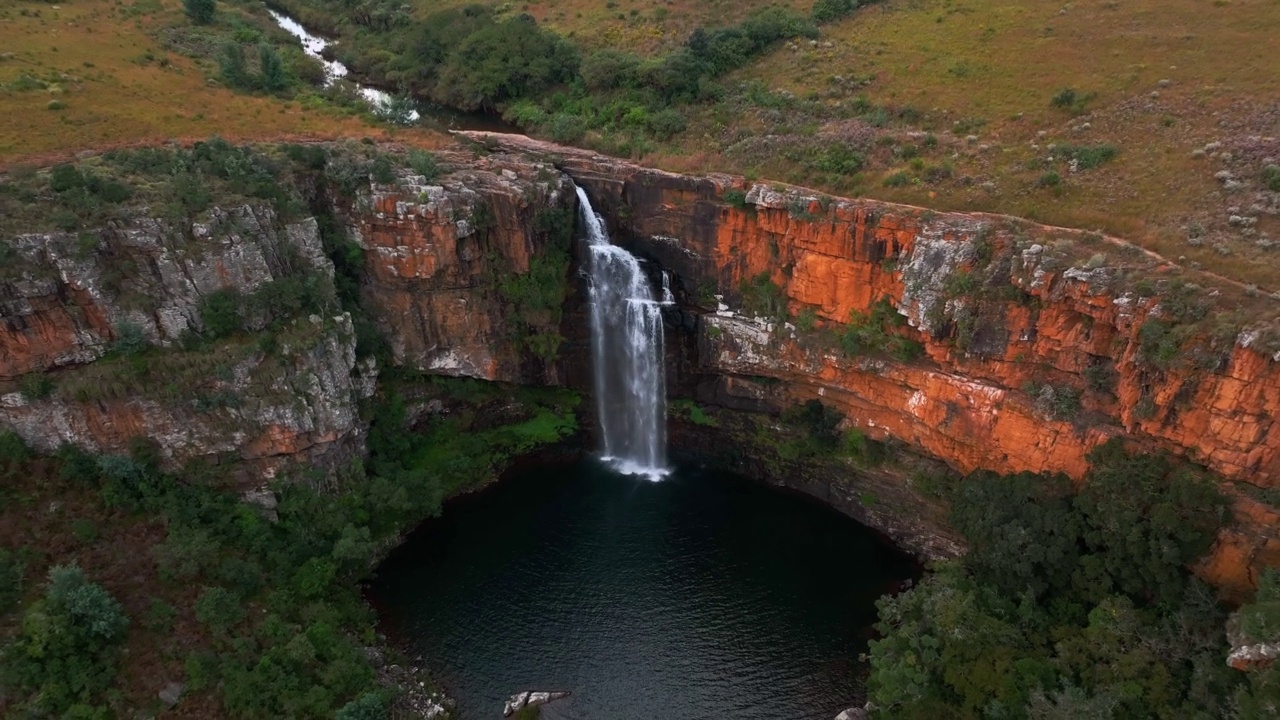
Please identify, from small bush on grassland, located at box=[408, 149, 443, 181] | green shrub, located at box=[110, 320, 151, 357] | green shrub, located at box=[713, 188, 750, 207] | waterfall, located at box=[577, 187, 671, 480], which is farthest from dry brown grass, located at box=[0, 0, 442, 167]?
green shrub, located at box=[713, 188, 750, 207]

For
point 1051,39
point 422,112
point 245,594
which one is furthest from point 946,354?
point 422,112

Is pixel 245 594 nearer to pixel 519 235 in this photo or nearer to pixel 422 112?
pixel 519 235

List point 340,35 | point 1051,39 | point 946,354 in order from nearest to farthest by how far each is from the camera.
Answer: point 946,354
point 1051,39
point 340,35

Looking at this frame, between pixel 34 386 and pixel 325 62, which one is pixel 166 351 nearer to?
pixel 34 386

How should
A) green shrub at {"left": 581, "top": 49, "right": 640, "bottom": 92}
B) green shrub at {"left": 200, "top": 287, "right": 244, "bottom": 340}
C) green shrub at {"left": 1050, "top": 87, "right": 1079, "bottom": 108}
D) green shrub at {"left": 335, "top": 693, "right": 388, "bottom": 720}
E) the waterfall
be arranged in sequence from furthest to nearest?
green shrub at {"left": 581, "top": 49, "right": 640, "bottom": 92}, the waterfall, green shrub at {"left": 1050, "top": 87, "right": 1079, "bottom": 108}, green shrub at {"left": 200, "top": 287, "right": 244, "bottom": 340}, green shrub at {"left": 335, "top": 693, "right": 388, "bottom": 720}

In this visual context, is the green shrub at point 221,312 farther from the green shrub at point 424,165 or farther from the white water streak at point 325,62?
the white water streak at point 325,62

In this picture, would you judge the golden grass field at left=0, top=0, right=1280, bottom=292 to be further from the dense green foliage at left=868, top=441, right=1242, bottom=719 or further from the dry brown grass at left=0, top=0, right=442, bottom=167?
the dense green foliage at left=868, top=441, right=1242, bottom=719

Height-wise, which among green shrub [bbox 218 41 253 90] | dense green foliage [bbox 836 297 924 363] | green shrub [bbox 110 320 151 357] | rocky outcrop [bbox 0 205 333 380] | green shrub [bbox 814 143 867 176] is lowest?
dense green foliage [bbox 836 297 924 363]
